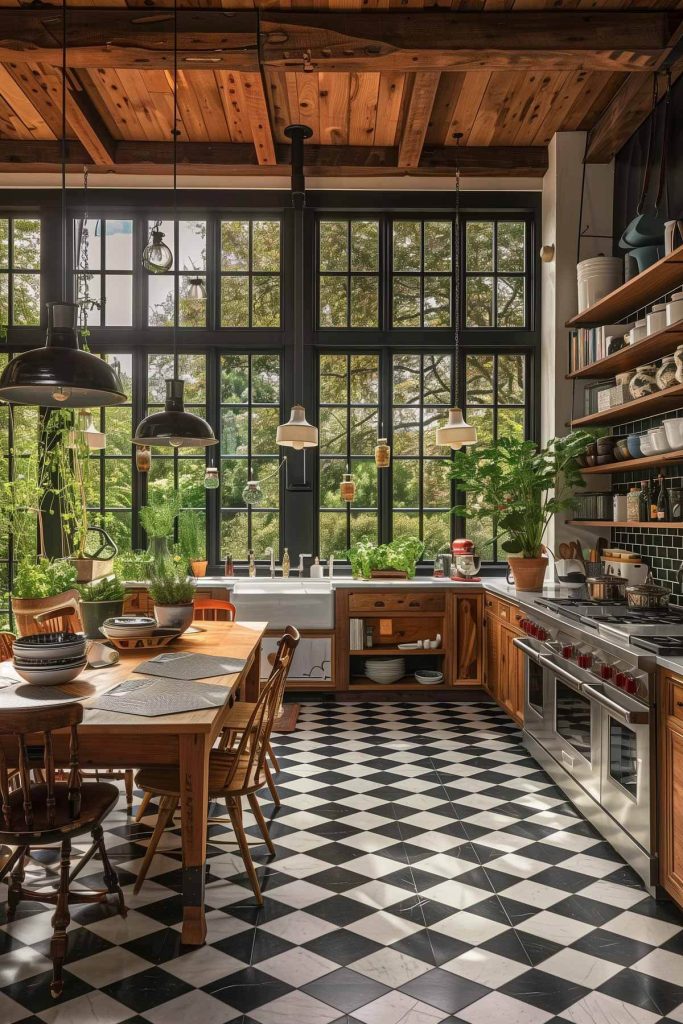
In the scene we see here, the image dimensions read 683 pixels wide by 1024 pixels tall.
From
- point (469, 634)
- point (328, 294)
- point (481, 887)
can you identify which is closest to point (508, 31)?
point (328, 294)

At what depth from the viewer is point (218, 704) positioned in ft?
9.47

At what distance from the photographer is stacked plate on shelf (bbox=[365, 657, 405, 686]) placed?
646cm

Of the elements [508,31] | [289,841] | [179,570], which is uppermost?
[508,31]

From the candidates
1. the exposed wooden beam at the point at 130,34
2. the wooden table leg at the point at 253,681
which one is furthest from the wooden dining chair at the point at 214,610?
the exposed wooden beam at the point at 130,34

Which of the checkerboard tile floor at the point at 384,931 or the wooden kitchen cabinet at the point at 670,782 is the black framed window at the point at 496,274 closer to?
the checkerboard tile floor at the point at 384,931

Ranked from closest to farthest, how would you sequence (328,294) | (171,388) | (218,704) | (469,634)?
(218,704) → (171,388) → (469,634) → (328,294)

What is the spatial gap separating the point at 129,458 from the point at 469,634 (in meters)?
3.33

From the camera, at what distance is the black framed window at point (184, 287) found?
278 inches

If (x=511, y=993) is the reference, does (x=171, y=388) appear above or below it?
above

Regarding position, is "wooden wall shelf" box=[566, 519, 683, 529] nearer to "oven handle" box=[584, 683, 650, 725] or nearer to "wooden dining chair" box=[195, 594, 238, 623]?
"oven handle" box=[584, 683, 650, 725]

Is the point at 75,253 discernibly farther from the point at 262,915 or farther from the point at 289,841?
the point at 262,915

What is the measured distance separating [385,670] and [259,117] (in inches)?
167

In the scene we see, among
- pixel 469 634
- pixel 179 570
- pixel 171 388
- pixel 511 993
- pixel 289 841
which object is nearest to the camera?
pixel 511 993

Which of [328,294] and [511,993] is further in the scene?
[328,294]
